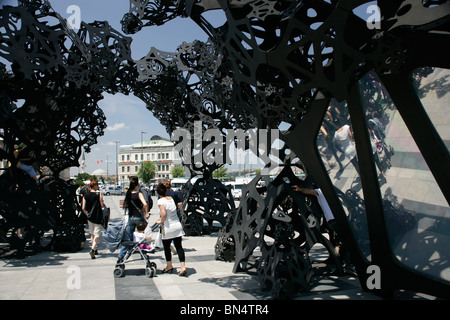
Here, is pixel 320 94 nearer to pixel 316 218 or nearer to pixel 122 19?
pixel 316 218

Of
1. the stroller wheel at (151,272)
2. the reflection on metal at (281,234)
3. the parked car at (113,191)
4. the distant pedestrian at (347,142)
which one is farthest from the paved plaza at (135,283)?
the parked car at (113,191)

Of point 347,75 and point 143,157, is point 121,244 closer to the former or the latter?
point 347,75

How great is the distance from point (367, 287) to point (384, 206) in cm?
126

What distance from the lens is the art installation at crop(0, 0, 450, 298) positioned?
4.28m

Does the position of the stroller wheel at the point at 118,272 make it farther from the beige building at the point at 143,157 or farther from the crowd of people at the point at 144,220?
the beige building at the point at 143,157

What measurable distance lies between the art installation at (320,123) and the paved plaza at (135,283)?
0.33m

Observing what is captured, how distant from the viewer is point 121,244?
262 inches

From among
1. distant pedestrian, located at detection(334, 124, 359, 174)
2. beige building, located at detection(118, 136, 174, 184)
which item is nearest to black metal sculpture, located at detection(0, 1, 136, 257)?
distant pedestrian, located at detection(334, 124, 359, 174)

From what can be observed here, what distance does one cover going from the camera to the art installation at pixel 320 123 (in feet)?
14.0

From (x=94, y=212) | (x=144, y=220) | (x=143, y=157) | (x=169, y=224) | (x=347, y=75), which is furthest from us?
(x=143, y=157)

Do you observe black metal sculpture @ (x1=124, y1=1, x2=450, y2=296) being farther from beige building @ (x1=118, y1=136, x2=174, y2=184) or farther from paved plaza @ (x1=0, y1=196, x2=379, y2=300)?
beige building @ (x1=118, y1=136, x2=174, y2=184)

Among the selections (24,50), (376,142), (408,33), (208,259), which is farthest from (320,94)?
(24,50)

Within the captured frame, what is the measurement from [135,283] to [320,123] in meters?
3.85

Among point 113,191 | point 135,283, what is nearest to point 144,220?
point 135,283
